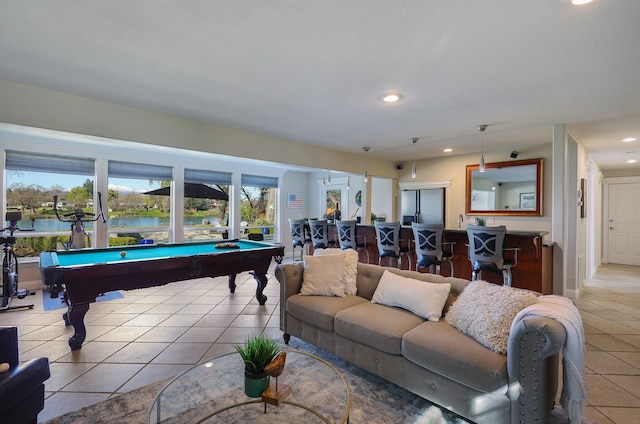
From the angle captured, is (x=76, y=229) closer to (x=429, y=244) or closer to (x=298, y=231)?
(x=298, y=231)

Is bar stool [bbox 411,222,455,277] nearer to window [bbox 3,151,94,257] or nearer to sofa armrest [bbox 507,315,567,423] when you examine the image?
sofa armrest [bbox 507,315,567,423]

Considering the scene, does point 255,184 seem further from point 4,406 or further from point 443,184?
point 4,406

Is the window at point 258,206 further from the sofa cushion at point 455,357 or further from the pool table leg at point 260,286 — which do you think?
the sofa cushion at point 455,357

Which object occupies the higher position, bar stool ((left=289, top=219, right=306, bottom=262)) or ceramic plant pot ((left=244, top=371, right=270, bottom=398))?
bar stool ((left=289, top=219, right=306, bottom=262))

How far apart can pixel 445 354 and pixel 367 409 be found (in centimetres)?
62

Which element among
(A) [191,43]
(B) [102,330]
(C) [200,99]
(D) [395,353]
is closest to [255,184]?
(C) [200,99]

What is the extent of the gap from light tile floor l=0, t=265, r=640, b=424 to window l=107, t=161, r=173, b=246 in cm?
148

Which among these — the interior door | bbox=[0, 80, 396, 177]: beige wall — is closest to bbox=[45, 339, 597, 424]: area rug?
bbox=[0, 80, 396, 177]: beige wall

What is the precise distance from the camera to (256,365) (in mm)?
1603

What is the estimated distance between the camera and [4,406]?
4.64ft

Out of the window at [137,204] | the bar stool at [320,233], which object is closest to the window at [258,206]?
the window at [137,204]

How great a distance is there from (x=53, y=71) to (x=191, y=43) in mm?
1506

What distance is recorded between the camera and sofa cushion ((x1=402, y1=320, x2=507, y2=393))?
164cm

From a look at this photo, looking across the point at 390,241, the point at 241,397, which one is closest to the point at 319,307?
the point at 241,397
